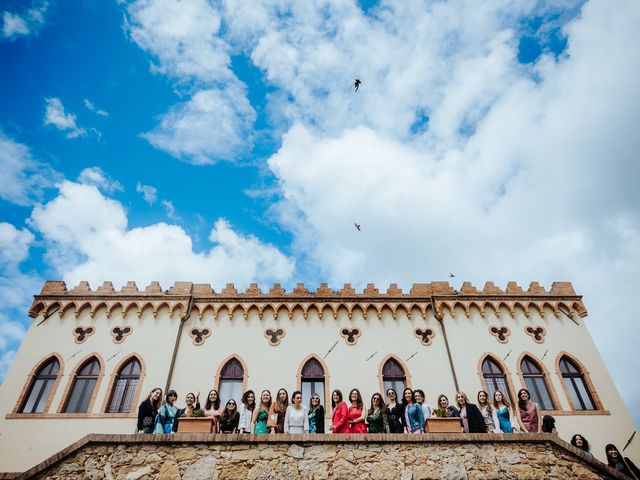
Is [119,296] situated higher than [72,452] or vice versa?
[119,296]

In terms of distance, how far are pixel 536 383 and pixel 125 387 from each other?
1449cm

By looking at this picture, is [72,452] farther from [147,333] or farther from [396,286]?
[396,286]

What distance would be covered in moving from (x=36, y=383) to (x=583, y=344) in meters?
19.9

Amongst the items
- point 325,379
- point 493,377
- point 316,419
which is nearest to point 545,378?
point 493,377

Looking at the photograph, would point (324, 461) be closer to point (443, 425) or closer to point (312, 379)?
point (443, 425)

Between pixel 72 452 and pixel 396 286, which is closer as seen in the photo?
pixel 72 452

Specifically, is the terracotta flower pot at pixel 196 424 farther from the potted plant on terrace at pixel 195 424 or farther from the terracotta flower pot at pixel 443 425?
the terracotta flower pot at pixel 443 425

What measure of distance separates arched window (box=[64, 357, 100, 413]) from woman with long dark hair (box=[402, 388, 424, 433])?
432 inches

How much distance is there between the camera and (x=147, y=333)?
15.2 metres

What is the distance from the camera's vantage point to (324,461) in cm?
727

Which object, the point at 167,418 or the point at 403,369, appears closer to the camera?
the point at 167,418

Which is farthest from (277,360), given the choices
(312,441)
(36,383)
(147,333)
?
(36,383)

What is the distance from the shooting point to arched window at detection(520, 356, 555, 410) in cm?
1406

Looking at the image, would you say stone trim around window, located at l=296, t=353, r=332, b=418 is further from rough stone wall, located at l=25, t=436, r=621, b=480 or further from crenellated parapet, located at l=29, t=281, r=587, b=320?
rough stone wall, located at l=25, t=436, r=621, b=480
